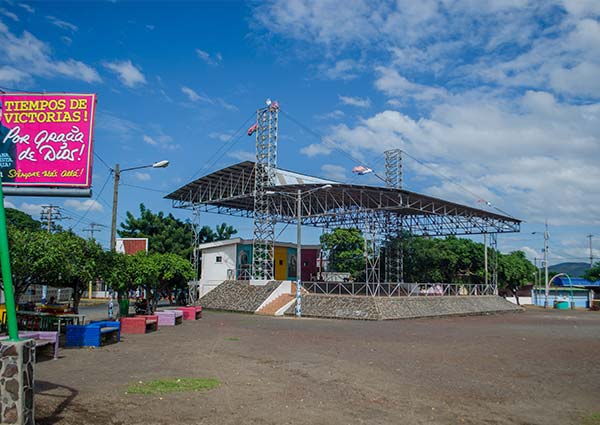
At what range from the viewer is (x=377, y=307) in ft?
92.0

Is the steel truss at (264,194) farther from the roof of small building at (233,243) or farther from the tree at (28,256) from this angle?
the tree at (28,256)

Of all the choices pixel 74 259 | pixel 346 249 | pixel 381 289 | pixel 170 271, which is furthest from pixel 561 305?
pixel 74 259

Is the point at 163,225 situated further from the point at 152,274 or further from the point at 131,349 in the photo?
the point at 131,349

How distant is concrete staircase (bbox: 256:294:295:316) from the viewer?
31380 millimetres

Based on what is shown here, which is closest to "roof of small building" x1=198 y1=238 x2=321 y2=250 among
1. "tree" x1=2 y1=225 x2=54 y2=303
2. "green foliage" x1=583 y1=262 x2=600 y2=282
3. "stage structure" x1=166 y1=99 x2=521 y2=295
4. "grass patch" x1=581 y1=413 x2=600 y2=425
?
"stage structure" x1=166 y1=99 x2=521 y2=295

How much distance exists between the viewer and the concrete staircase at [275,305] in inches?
1235

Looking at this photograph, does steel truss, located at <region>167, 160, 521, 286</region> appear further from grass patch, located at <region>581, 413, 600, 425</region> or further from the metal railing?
grass patch, located at <region>581, 413, 600, 425</region>

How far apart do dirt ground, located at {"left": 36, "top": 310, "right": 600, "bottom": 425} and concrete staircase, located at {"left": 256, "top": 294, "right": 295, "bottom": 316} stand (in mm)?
14171

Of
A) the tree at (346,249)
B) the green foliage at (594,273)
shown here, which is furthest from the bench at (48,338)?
the green foliage at (594,273)

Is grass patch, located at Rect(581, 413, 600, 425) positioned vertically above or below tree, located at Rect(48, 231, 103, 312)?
below

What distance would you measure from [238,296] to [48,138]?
24.7 m

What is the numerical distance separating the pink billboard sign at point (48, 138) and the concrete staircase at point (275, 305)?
20725mm

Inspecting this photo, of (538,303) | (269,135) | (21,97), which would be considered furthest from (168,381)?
(538,303)

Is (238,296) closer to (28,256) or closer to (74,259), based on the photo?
(74,259)
